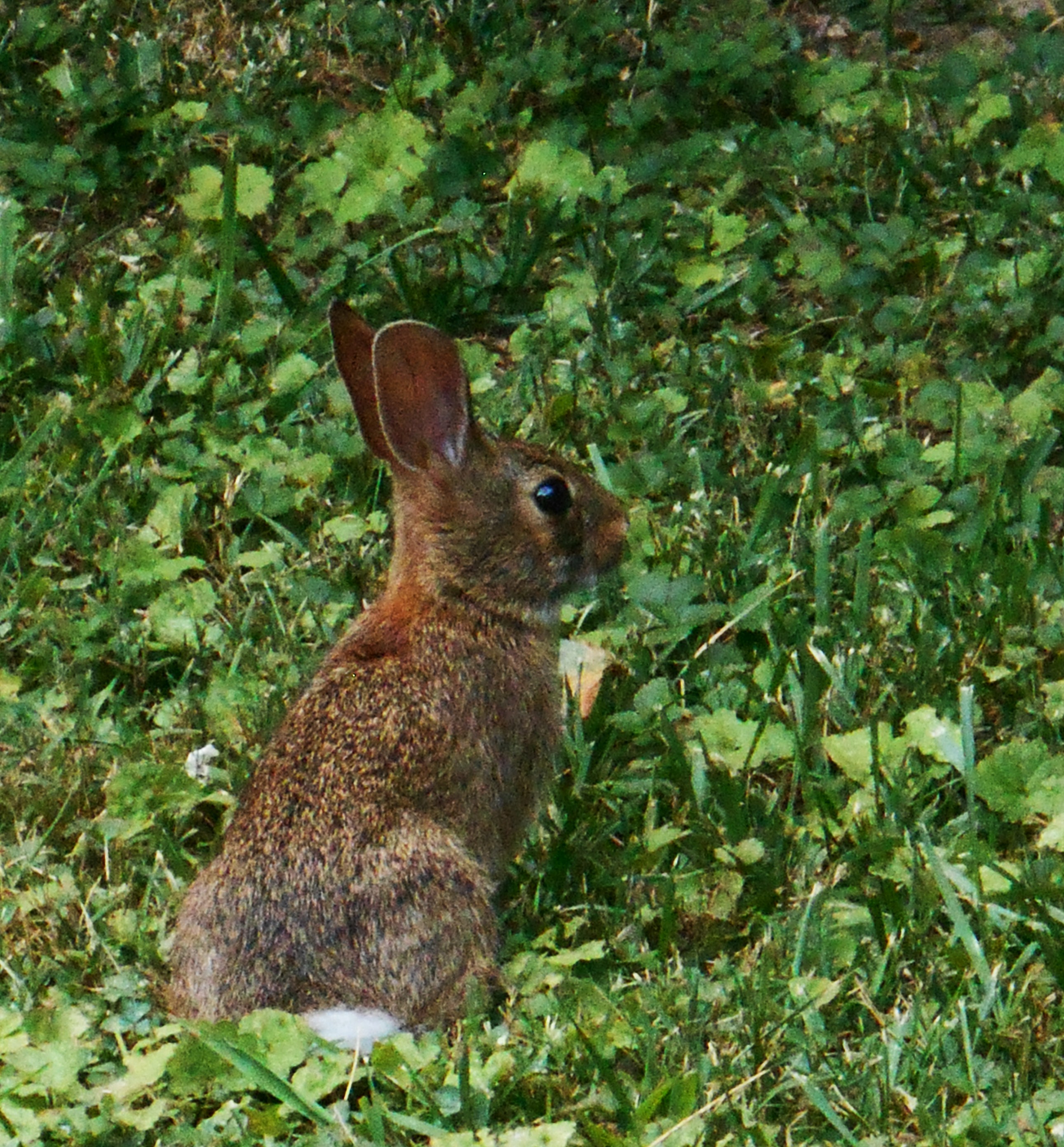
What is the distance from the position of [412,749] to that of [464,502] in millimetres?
627

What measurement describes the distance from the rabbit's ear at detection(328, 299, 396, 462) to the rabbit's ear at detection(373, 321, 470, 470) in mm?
51

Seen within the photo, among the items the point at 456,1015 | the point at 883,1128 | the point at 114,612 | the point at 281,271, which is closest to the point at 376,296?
the point at 281,271

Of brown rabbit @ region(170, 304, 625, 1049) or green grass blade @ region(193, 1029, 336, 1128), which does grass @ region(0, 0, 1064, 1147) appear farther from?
brown rabbit @ region(170, 304, 625, 1049)

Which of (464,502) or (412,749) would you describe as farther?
(464,502)

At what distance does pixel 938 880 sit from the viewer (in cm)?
423

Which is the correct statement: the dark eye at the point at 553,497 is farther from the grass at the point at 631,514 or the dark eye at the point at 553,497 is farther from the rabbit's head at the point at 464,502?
the grass at the point at 631,514

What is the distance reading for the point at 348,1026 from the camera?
3.97 meters

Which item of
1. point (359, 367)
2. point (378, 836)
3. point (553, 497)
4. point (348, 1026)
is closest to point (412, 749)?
point (378, 836)

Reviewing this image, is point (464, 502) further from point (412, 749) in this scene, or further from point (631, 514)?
point (631, 514)

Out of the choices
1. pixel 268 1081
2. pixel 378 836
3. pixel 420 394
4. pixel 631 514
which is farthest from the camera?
pixel 631 514

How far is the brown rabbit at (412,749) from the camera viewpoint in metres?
4.01

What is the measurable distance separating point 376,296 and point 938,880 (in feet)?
8.78

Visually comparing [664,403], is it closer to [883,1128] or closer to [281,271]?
[281,271]

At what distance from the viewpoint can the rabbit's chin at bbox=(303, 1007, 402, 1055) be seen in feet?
13.0
